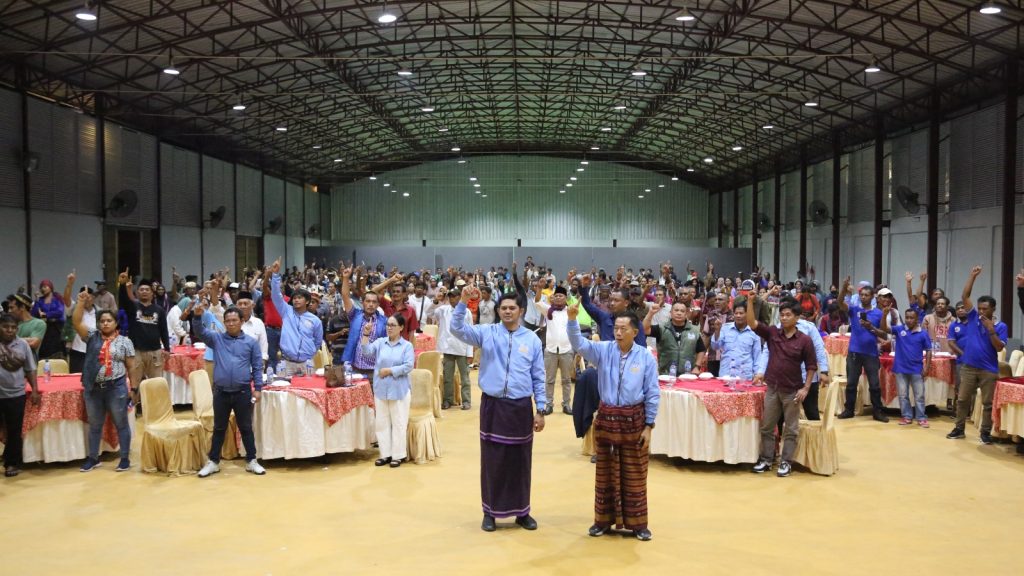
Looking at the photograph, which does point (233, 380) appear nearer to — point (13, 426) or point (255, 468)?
point (255, 468)

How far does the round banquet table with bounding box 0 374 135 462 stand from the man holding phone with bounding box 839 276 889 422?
798 cm

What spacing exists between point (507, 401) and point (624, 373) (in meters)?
0.79

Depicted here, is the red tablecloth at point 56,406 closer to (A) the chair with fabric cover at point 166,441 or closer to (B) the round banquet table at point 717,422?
(A) the chair with fabric cover at point 166,441

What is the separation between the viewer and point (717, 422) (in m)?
7.13

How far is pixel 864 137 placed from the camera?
75.8 ft

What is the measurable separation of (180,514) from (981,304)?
7.67m

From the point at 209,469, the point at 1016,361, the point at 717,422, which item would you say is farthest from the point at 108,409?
the point at 1016,361

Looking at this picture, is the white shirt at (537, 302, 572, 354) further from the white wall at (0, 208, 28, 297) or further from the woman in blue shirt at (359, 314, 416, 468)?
the white wall at (0, 208, 28, 297)

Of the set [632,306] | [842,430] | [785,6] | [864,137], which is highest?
[785,6]

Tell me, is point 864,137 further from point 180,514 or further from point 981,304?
point 180,514

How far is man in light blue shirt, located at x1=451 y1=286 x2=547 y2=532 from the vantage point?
530cm

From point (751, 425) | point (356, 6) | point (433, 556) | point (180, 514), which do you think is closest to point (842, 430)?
point (751, 425)

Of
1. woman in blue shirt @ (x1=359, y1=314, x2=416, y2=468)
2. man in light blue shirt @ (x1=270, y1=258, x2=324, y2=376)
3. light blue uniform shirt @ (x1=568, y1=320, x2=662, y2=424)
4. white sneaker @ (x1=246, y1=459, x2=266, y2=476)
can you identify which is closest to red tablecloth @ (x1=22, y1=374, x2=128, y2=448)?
white sneaker @ (x1=246, y1=459, x2=266, y2=476)

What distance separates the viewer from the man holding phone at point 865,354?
9492 mm
